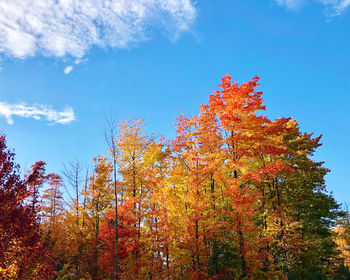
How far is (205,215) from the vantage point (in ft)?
51.0

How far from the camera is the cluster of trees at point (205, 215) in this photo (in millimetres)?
13047

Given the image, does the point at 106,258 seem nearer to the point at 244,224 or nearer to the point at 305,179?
the point at 244,224

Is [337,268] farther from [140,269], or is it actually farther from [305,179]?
[140,269]

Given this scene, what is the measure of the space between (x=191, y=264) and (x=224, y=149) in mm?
7221

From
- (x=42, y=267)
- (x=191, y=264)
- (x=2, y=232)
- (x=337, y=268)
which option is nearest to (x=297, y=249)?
(x=337, y=268)

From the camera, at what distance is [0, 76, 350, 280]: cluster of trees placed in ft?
42.8

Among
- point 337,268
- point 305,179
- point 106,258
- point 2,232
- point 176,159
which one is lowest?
point 337,268

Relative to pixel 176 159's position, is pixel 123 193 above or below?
below

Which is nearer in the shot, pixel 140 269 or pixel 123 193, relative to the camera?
pixel 140 269

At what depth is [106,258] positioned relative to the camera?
18000 millimetres

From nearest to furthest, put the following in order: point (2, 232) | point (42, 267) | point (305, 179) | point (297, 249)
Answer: point (2, 232)
point (42, 267)
point (297, 249)
point (305, 179)

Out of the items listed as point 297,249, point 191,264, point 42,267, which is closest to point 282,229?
point 297,249

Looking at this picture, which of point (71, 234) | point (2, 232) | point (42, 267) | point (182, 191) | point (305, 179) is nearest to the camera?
point (2, 232)

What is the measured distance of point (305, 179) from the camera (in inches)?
814
